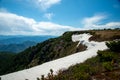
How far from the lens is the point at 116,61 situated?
1617 cm

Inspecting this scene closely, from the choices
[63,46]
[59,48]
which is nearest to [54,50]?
[59,48]

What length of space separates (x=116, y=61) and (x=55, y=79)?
7.05 metres

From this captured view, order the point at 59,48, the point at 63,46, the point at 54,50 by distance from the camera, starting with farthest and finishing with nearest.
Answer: the point at 54,50 < the point at 59,48 < the point at 63,46

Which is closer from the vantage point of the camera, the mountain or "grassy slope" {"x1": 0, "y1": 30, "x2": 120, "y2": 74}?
the mountain

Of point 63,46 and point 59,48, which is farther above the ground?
point 63,46

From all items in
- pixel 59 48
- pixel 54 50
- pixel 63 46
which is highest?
pixel 63 46

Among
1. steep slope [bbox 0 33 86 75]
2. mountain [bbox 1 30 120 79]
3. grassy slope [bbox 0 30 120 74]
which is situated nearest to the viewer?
mountain [bbox 1 30 120 79]

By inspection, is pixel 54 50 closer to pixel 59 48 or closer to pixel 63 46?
pixel 59 48

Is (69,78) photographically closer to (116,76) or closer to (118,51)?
(116,76)

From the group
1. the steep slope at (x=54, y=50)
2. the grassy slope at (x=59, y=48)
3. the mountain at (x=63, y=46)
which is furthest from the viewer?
the steep slope at (x=54, y=50)

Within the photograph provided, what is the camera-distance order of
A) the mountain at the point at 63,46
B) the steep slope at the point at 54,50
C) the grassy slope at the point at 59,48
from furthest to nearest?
the steep slope at the point at 54,50, the grassy slope at the point at 59,48, the mountain at the point at 63,46

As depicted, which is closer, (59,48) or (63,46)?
(63,46)

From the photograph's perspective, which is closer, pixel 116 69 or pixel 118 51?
pixel 116 69

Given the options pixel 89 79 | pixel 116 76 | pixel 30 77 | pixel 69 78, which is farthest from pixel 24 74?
pixel 116 76
